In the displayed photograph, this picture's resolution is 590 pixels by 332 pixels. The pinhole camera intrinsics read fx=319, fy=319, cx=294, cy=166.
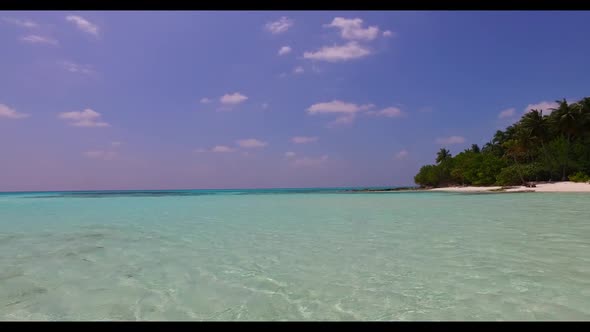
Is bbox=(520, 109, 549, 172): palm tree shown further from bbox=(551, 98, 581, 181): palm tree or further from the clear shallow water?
→ the clear shallow water

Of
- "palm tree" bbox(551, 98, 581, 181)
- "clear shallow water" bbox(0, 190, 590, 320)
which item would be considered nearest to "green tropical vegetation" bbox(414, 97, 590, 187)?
"palm tree" bbox(551, 98, 581, 181)

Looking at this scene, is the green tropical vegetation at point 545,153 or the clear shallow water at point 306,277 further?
the green tropical vegetation at point 545,153

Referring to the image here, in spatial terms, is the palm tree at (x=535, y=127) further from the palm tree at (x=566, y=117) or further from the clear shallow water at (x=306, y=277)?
the clear shallow water at (x=306, y=277)

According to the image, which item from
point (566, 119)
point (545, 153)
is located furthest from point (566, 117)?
point (545, 153)

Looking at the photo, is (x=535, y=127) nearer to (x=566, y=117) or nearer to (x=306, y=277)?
(x=566, y=117)

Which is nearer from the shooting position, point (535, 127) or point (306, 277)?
point (306, 277)

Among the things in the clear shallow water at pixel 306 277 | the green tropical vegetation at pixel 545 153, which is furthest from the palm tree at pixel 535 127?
the clear shallow water at pixel 306 277

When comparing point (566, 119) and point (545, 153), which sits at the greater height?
point (566, 119)

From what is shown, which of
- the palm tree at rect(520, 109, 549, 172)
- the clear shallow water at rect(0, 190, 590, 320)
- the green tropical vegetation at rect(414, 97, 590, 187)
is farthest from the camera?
the palm tree at rect(520, 109, 549, 172)

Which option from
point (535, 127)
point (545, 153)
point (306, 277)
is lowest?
point (306, 277)

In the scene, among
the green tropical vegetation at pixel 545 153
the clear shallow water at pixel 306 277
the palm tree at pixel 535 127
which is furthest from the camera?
the palm tree at pixel 535 127

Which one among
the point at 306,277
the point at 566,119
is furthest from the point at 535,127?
the point at 306,277

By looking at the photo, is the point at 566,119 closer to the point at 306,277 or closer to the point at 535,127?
the point at 535,127
